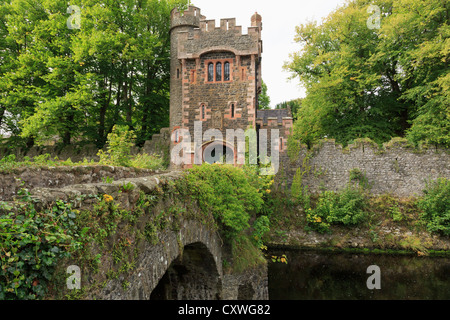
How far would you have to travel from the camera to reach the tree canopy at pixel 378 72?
15102 mm

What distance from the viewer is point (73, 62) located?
18.1 metres

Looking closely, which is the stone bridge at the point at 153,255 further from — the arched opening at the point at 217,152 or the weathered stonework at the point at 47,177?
the arched opening at the point at 217,152

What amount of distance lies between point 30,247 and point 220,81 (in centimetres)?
1601

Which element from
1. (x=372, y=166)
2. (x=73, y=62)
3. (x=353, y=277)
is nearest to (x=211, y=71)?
(x=73, y=62)

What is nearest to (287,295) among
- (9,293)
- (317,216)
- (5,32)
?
(317,216)

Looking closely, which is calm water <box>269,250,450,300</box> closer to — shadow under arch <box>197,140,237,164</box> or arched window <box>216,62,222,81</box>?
shadow under arch <box>197,140,237,164</box>

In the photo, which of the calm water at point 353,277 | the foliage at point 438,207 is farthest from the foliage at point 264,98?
the calm water at point 353,277

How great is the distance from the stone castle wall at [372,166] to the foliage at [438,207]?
2.86ft

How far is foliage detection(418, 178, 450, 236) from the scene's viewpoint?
47.7 ft

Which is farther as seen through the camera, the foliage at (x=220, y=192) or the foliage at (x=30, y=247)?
the foliage at (x=220, y=192)

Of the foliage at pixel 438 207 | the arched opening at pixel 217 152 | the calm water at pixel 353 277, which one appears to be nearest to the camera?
the calm water at pixel 353 277

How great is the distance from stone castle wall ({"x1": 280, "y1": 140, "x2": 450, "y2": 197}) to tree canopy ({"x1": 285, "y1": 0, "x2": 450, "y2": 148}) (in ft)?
3.23

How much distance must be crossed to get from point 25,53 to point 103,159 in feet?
47.9

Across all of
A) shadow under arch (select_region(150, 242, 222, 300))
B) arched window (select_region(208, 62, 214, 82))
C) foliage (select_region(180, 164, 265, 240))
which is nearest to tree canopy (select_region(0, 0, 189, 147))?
arched window (select_region(208, 62, 214, 82))
